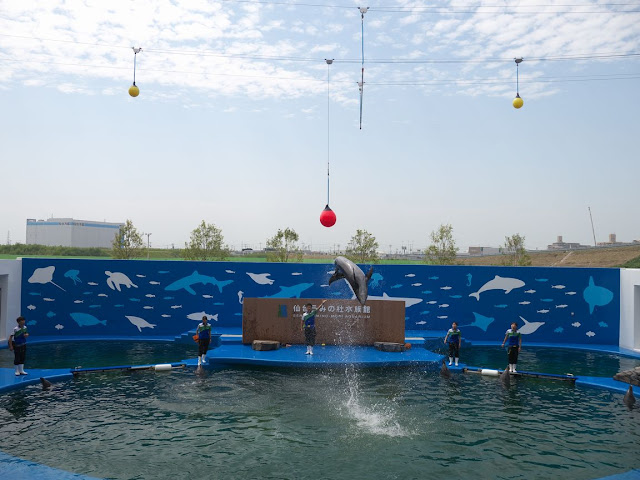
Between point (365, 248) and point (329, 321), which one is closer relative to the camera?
point (329, 321)

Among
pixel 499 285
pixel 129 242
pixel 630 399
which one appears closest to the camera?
pixel 630 399

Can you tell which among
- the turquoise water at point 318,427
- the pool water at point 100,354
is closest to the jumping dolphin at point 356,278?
the turquoise water at point 318,427

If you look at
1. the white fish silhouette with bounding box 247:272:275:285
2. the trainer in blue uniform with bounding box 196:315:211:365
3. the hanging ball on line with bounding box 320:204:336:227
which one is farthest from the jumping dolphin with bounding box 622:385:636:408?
the white fish silhouette with bounding box 247:272:275:285

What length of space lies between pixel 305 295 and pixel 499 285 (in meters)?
7.49

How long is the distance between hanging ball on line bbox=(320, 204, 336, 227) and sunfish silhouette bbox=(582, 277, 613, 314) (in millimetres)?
11816

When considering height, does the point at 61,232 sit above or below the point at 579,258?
above

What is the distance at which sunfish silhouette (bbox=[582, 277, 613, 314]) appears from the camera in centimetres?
1945

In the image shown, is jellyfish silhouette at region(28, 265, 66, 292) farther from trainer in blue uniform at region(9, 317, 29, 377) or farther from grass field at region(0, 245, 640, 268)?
grass field at region(0, 245, 640, 268)

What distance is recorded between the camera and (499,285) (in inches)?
782

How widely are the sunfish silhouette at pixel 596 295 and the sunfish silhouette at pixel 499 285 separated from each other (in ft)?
8.04

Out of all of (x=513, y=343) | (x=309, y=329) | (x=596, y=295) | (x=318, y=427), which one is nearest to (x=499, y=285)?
(x=596, y=295)

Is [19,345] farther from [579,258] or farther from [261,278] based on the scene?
[579,258]

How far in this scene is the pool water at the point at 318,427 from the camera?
7441 mm

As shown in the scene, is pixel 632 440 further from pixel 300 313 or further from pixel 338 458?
pixel 300 313
